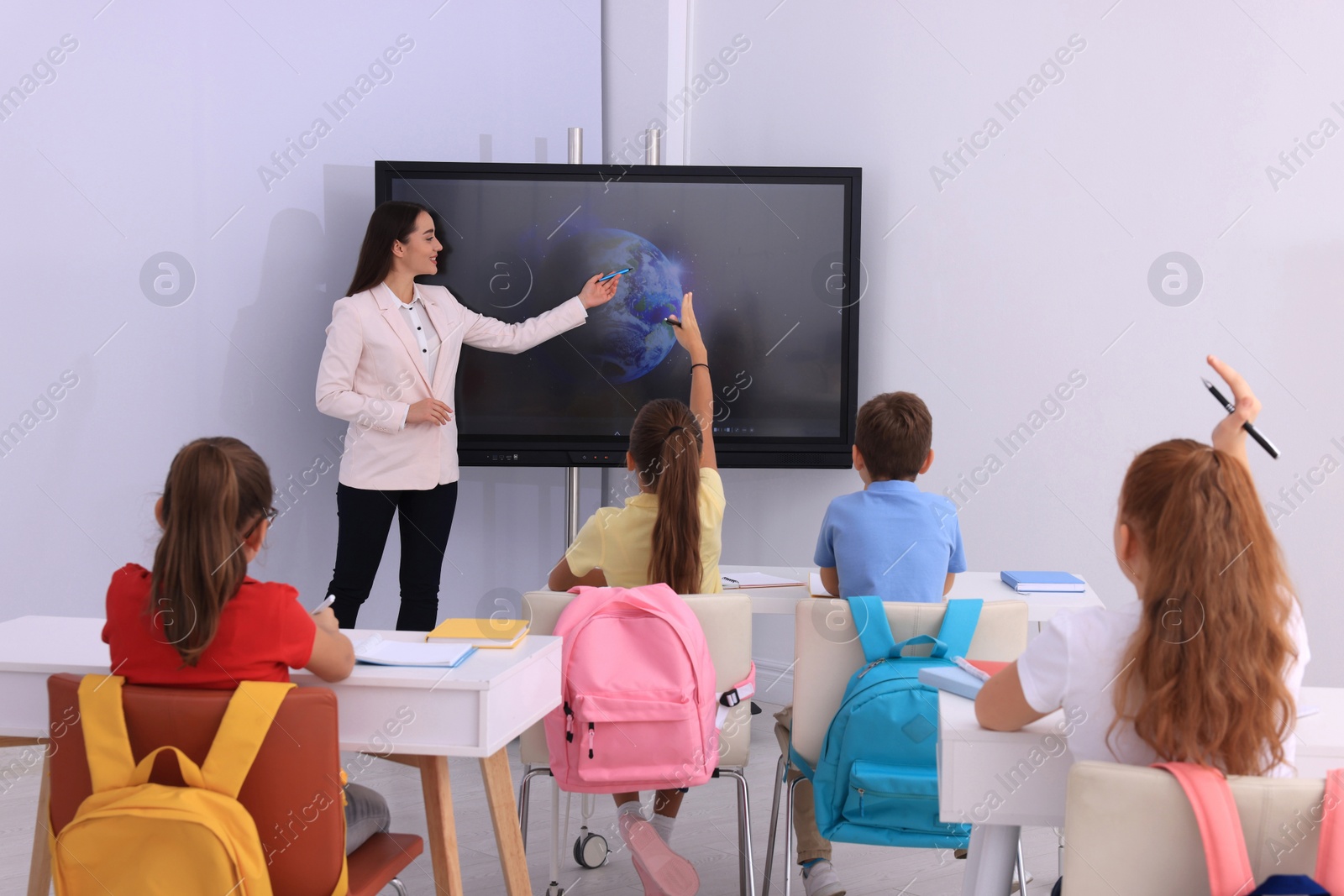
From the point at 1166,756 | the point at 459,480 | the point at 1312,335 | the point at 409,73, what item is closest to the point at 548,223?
the point at 409,73

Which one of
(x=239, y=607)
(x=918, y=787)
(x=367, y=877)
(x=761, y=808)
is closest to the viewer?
(x=239, y=607)

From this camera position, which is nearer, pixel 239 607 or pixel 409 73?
pixel 239 607

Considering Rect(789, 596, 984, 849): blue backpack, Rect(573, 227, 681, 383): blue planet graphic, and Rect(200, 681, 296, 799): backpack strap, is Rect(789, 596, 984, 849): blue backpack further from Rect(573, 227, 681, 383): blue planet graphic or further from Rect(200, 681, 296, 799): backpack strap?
Rect(573, 227, 681, 383): blue planet graphic

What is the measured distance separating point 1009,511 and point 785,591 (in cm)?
155

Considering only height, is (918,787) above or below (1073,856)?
below

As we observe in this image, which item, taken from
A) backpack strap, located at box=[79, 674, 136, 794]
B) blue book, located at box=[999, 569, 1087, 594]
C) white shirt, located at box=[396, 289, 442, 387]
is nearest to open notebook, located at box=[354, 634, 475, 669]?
backpack strap, located at box=[79, 674, 136, 794]

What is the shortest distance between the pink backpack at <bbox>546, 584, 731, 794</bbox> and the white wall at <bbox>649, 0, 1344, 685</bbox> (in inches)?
89.1

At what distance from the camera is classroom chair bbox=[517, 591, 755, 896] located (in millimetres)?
2369

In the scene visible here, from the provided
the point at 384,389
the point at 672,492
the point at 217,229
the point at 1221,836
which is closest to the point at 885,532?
the point at 672,492

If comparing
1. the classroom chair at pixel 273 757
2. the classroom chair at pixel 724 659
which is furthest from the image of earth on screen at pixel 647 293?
the classroom chair at pixel 273 757

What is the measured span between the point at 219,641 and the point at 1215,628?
4.58 ft

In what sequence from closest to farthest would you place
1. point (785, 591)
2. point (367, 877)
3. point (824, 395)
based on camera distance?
point (367, 877) → point (785, 591) → point (824, 395)

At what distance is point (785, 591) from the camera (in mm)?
2973

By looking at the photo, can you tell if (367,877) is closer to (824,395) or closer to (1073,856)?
(1073,856)
